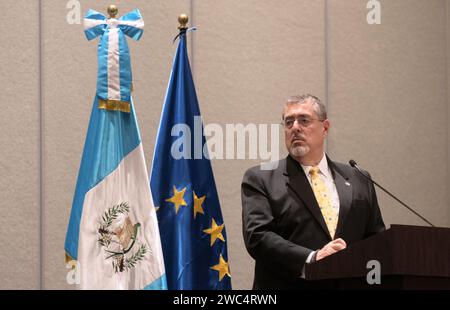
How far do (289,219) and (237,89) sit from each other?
1.74 metres

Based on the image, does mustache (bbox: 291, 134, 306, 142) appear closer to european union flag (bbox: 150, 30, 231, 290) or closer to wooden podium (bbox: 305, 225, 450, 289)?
european union flag (bbox: 150, 30, 231, 290)

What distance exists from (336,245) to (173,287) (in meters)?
1.07

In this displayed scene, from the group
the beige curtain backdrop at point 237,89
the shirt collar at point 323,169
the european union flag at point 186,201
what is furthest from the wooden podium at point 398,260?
the beige curtain backdrop at point 237,89

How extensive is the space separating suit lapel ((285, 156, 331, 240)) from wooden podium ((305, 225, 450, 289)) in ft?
1.66

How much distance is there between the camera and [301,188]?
136 inches

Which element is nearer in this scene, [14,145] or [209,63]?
[14,145]

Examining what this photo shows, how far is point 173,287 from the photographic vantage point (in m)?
3.83

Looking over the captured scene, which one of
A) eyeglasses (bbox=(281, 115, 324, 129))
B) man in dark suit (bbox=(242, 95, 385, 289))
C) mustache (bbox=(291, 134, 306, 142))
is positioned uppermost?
eyeglasses (bbox=(281, 115, 324, 129))

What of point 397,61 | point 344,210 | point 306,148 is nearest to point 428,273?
→ point 344,210

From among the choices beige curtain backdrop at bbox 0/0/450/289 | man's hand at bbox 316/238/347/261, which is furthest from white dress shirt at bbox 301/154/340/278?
beige curtain backdrop at bbox 0/0/450/289

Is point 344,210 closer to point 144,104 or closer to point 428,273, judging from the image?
point 428,273

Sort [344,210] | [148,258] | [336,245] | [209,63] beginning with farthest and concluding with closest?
[209,63] → [148,258] → [344,210] → [336,245]

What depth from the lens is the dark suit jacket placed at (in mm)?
3285

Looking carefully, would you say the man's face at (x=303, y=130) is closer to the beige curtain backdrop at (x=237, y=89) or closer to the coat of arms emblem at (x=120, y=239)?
the coat of arms emblem at (x=120, y=239)
